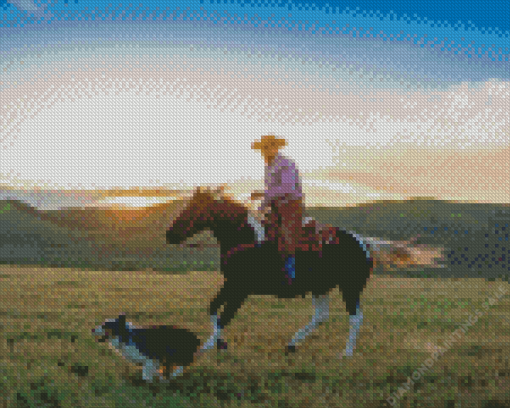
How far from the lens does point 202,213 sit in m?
6.30

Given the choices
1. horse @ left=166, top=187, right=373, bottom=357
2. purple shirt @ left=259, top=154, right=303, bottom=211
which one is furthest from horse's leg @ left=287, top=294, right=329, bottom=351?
purple shirt @ left=259, top=154, right=303, bottom=211

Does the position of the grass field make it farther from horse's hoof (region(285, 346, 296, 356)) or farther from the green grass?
horse's hoof (region(285, 346, 296, 356))

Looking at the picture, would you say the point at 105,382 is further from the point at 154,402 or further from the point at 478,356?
the point at 478,356

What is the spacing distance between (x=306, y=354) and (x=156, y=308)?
197 inches

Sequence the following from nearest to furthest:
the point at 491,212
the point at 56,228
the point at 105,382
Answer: the point at 105,382 → the point at 56,228 → the point at 491,212

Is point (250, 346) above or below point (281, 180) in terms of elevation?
below

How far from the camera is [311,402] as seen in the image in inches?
204

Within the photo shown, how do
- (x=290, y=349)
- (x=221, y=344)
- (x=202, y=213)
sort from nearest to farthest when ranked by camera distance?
(x=202, y=213) < (x=221, y=344) < (x=290, y=349)

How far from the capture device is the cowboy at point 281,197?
6414mm

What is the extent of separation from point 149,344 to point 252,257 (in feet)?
6.03

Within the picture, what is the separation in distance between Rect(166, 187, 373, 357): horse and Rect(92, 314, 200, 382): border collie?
2.18ft

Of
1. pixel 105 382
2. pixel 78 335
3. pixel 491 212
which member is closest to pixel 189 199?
pixel 105 382

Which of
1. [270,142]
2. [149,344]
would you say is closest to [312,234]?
[270,142]

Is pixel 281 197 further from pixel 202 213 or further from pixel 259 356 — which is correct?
pixel 259 356
